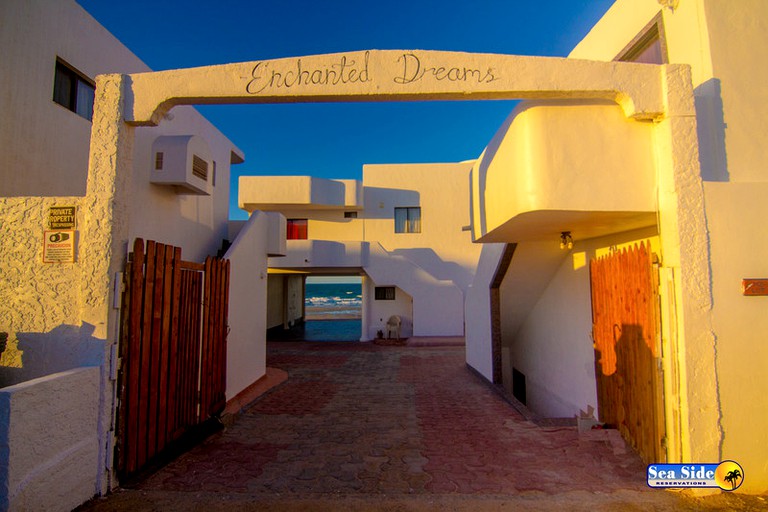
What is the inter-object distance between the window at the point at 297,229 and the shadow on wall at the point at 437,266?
503cm

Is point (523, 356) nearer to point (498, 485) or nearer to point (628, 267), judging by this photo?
point (628, 267)

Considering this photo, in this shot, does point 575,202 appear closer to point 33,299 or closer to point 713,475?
point 713,475

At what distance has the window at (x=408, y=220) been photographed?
20.9 meters

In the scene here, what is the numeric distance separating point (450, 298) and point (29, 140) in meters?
14.2

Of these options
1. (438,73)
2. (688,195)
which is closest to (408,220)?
(438,73)

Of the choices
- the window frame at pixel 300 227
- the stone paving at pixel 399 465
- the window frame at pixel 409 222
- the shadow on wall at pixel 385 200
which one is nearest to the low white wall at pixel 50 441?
the stone paving at pixel 399 465

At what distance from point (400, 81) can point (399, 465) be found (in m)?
4.58

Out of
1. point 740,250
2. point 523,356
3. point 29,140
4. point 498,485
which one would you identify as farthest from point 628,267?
point 29,140

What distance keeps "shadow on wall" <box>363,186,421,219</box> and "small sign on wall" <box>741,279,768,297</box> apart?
56.9ft

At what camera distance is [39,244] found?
411 centimetres

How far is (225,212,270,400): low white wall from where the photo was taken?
7.60 m

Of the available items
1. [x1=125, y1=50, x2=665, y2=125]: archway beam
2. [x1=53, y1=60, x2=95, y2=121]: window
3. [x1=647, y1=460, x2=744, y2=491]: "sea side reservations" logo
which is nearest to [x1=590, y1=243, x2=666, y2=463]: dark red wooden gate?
[x1=647, y1=460, x2=744, y2=491]: "sea side reservations" logo

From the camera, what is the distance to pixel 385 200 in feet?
68.6

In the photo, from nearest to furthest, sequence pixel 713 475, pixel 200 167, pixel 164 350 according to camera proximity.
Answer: pixel 713 475, pixel 164 350, pixel 200 167
